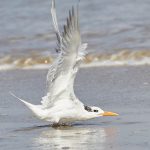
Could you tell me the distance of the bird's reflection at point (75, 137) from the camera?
663cm

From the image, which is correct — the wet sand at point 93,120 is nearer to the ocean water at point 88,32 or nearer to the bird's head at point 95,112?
the bird's head at point 95,112

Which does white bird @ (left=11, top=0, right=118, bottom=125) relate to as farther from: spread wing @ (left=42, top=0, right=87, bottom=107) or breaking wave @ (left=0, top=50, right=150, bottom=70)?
breaking wave @ (left=0, top=50, right=150, bottom=70)

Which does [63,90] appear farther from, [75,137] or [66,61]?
[75,137]

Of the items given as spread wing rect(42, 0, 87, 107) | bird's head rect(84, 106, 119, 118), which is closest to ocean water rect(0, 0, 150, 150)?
bird's head rect(84, 106, 119, 118)

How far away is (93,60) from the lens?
11.7 meters

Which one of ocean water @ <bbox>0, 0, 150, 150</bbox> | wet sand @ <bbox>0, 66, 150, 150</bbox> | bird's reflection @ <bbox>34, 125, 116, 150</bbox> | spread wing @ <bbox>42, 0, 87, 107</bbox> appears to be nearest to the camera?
bird's reflection @ <bbox>34, 125, 116, 150</bbox>

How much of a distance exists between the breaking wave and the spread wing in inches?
145

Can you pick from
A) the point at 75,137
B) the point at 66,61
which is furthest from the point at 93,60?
the point at 75,137

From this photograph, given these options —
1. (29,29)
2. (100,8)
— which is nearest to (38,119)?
(29,29)

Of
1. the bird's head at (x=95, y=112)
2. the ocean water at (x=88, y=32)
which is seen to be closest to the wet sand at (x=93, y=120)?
the bird's head at (x=95, y=112)

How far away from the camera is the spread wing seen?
23.9 ft

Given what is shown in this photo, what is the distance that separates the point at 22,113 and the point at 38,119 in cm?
30

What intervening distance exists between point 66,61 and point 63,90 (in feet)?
1.30

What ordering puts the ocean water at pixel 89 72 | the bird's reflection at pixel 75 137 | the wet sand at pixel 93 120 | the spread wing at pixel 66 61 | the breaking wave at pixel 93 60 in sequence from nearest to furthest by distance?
1. the bird's reflection at pixel 75 137
2. the wet sand at pixel 93 120
3. the ocean water at pixel 89 72
4. the spread wing at pixel 66 61
5. the breaking wave at pixel 93 60
